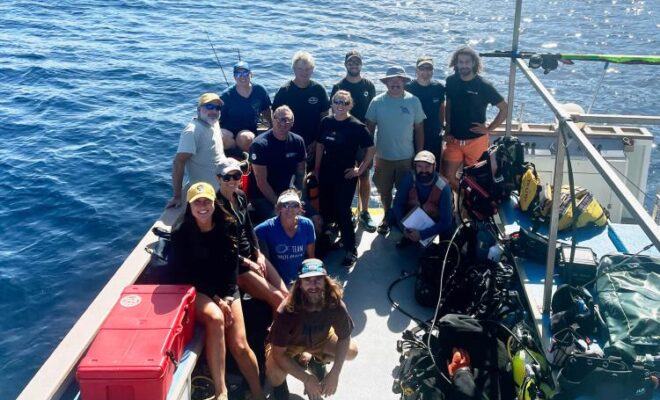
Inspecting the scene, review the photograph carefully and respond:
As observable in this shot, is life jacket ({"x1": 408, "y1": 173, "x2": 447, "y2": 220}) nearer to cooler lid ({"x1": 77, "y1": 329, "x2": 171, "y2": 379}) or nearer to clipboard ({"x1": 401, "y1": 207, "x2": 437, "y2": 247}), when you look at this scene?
clipboard ({"x1": 401, "y1": 207, "x2": 437, "y2": 247})

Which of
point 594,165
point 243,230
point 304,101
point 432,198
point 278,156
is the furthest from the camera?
point 304,101

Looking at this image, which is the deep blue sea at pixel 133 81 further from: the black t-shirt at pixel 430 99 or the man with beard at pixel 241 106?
the black t-shirt at pixel 430 99

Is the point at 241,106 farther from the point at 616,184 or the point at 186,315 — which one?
the point at 616,184

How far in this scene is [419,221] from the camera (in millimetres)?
6699

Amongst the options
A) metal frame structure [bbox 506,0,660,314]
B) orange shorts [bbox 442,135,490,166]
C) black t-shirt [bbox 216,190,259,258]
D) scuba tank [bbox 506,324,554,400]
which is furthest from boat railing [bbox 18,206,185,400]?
orange shorts [bbox 442,135,490,166]

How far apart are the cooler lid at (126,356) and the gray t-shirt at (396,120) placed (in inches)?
140

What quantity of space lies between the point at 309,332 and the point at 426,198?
7.65 ft

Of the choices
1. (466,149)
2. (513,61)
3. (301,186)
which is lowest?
(301,186)

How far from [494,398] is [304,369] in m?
1.41

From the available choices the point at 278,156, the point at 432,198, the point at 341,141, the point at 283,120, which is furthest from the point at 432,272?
the point at 283,120

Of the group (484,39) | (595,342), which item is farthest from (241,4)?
(595,342)

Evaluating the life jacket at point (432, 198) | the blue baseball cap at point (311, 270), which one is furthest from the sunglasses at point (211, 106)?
the blue baseball cap at point (311, 270)

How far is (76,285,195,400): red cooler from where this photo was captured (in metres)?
4.03

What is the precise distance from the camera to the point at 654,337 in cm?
443
